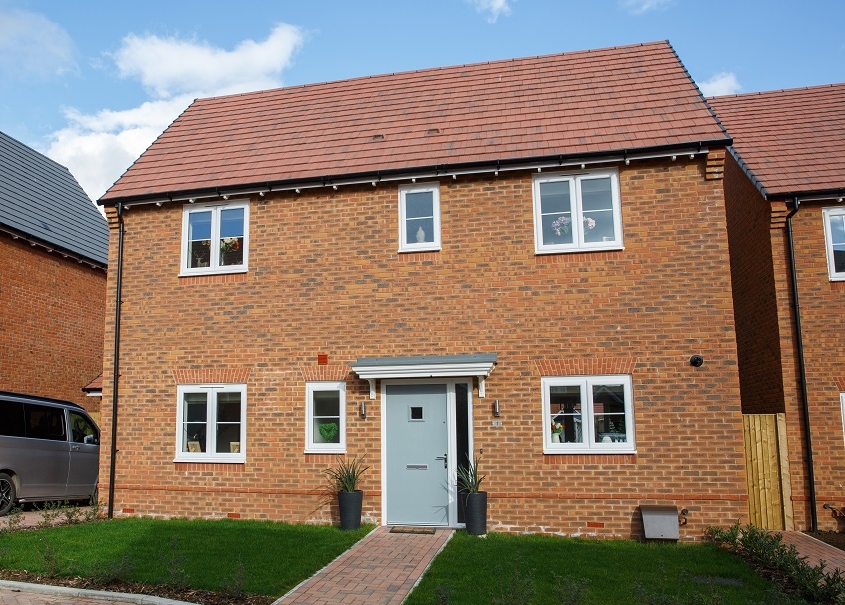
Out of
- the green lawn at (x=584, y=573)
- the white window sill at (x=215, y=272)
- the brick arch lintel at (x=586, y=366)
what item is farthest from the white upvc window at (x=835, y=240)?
the white window sill at (x=215, y=272)

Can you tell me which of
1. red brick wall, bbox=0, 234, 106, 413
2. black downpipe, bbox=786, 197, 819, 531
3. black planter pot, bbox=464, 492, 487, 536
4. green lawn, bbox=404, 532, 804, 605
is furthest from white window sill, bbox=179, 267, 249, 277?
black downpipe, bbox=786, 197, 819, 531

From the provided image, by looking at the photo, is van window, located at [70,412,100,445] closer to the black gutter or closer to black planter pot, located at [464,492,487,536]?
the black gutter

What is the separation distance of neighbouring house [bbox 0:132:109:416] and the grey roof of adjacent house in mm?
34

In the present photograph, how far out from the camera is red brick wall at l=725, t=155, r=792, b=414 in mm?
12594

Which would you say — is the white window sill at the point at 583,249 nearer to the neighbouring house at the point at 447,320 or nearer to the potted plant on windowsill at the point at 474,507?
the neighbouring house at the point at 447,320

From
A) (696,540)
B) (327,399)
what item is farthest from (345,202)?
(696,540)

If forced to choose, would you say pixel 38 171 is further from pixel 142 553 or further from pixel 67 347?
pixel 142 553

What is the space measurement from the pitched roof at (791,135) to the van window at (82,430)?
13720mm

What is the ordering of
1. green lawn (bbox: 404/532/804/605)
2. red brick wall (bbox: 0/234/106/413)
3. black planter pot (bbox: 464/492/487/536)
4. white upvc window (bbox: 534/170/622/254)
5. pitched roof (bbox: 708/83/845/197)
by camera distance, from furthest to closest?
red brick wall (bbox: 0/234/106/413) → pitched roof (bbox: 708/83/845/197) → white upvc window (bbox: 534/170/622/254) → black planter pot (bbox: 464/492/487/536) → green lawn (bbox: 404/532/804/605)

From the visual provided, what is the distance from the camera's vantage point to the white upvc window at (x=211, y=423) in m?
12.2

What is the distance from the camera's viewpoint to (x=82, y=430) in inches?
581

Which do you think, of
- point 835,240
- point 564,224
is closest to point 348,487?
point 564,224

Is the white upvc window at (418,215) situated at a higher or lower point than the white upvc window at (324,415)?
higher

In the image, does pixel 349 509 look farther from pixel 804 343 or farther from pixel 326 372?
pixel 804 343
